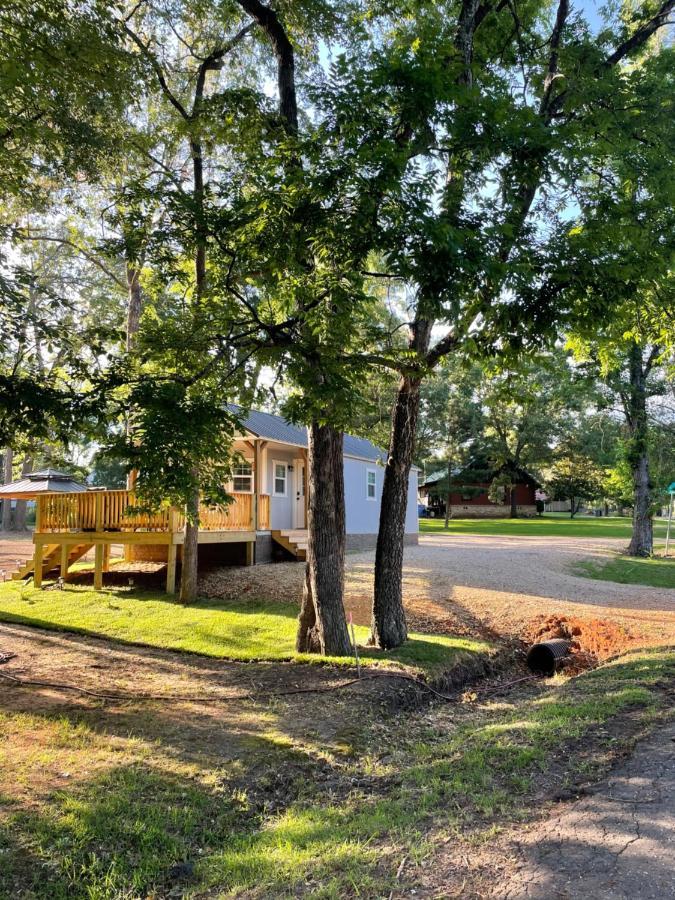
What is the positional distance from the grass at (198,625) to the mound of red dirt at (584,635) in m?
1.19

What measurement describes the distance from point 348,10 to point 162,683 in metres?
8.94

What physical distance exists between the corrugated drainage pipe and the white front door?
35.3ft

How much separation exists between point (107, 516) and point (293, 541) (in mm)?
4640

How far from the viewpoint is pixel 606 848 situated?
2938 millimetres

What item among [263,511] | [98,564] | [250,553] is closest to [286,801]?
[98,564]

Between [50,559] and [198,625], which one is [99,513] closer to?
→ [50,559]

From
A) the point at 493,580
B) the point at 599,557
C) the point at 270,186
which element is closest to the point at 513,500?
the point at 599,557

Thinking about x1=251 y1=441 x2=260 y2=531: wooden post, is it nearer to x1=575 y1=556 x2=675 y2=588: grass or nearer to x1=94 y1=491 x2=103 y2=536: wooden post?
x1=94 y1=491 x2=103 y2=536: wooden post

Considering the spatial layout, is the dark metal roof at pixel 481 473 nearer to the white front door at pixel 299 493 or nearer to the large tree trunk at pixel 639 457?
the large tree trunk at pixel 639 457

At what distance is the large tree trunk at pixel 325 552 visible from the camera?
314 inches

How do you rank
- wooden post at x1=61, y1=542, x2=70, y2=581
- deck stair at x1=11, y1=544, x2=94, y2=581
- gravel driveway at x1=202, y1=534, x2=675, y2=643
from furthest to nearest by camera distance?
deck stair at x1=11, y1=544, x2=94, y2=581, wooden post at x1=61, y1=542, x2=70, y2=581, gravel driveway at x1=202, y1=534, x2=675, y2=643

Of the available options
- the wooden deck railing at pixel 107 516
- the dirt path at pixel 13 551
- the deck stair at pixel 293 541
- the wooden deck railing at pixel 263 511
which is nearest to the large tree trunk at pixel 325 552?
the wooden deck railing at pixel 107 516

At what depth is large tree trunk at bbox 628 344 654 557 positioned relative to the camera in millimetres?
18906

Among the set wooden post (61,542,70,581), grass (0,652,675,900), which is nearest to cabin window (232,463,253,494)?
wooden post (61,542,70,581)
